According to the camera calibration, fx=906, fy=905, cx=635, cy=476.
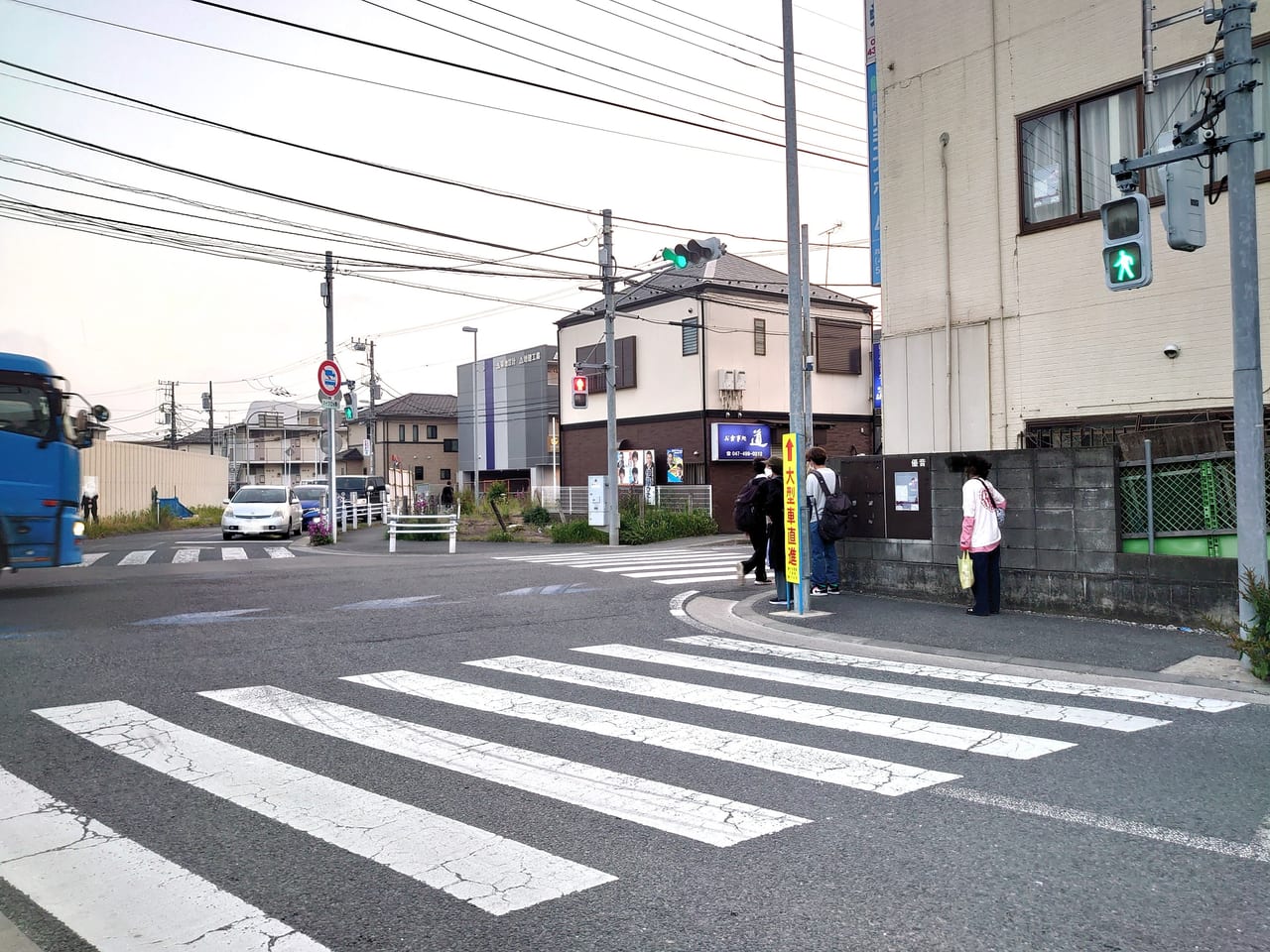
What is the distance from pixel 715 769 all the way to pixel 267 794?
2295 mm

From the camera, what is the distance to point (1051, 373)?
1236cm

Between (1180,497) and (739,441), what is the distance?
21.7 m

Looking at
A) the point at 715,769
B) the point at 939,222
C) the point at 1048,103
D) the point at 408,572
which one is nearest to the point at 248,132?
the point at 408,572

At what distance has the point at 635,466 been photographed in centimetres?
3094

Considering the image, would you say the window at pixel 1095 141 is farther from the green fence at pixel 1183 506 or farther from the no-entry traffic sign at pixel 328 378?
the no-entry traffic sign at pixel 328 378

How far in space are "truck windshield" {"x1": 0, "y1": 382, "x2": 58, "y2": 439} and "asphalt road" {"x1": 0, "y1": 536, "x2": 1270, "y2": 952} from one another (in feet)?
18.3

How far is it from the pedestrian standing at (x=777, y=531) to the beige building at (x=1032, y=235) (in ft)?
10.5

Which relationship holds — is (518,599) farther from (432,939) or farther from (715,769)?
(432,939)

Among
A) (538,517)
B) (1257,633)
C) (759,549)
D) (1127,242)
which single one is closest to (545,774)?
(1257,633)

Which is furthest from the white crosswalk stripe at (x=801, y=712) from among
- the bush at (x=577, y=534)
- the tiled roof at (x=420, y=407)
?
the tiled roof at (x=420, y=407)

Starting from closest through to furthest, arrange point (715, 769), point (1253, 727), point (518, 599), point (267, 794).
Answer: point (267, 794)
point (715, 769)
point (1253, 727)
point (518, 599)

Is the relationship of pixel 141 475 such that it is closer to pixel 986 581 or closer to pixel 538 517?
pixel 538 517

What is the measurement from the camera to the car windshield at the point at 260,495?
28.3 metres

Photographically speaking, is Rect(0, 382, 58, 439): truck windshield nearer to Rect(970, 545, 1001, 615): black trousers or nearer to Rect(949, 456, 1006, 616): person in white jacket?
Rect(949, 456, 1006, 616): person in white jacket
